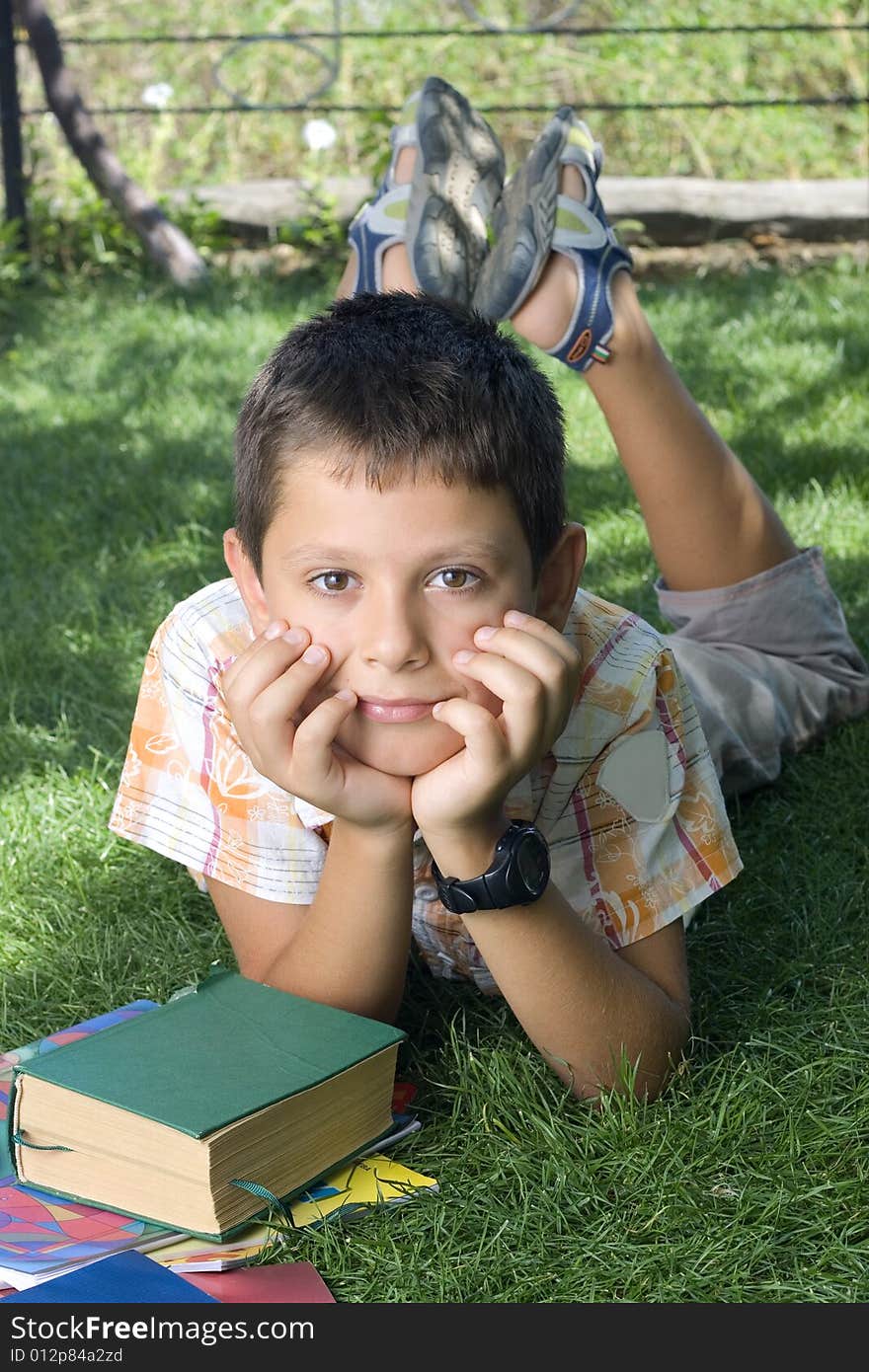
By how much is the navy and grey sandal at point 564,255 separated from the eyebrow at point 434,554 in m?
1.23

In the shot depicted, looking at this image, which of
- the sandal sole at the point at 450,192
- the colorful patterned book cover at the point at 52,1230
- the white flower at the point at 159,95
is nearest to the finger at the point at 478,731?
the colorful patterned book cover at the point at 52,1230

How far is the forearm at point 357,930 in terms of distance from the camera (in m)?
1.79

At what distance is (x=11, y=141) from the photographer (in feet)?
21.6

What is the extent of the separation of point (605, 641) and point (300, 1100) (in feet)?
2.43

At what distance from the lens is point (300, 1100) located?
172 cm

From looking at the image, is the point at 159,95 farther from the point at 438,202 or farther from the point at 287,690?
the point at 287,690

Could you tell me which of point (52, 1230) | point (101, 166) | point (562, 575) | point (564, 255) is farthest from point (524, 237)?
point (101, 166)

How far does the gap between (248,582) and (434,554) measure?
33 centimetres

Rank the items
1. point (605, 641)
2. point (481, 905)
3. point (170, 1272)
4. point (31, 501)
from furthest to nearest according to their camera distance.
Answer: point (31, 501), point (605, 641), point (481, 905), point (170, 1272)

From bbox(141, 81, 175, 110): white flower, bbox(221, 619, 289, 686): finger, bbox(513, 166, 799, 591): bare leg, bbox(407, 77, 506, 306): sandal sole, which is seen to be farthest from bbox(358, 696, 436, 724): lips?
bbox(141, 81, 175, 110): white flower

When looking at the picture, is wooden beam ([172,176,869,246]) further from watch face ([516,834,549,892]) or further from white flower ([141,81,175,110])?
watch face ([516,834,549,892])

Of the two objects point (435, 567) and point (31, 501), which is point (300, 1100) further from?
point (31, 501)

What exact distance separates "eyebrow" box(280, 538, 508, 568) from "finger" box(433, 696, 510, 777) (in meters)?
0.15
